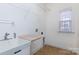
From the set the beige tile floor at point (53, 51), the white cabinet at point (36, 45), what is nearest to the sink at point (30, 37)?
the white cabinet at point (36, 45)

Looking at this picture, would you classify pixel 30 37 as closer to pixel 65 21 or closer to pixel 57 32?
pixel 57 32

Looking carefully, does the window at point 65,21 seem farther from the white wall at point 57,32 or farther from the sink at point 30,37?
the sink at point 30,37

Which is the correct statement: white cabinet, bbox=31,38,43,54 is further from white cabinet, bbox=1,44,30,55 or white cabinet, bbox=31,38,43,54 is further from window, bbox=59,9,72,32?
window, bbox=59,9,72,32

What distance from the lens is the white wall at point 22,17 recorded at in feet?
3.69

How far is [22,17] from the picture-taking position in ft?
3.99

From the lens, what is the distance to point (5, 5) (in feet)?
3.73

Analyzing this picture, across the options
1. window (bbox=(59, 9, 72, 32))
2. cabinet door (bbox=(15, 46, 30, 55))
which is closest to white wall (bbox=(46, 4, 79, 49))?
window (bbox=(59, 9, 72, 32))

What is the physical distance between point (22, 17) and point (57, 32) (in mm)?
467

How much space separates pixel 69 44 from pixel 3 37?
78 centimetres

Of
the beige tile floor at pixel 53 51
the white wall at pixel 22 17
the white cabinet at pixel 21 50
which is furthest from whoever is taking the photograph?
the beige tile floor at pixel 53 51

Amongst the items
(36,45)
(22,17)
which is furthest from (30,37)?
(22,17)

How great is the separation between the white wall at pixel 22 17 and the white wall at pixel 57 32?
104 mm
